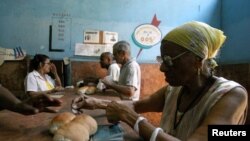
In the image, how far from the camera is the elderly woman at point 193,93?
1266mm

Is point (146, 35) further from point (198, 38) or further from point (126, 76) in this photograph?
point (198, 38)

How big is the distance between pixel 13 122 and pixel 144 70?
3.95 meters

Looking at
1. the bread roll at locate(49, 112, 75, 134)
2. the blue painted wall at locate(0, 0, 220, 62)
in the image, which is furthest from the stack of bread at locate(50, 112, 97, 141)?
the blue painted wall at locate(0, 0, 220, 62)

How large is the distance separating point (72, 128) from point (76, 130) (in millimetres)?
24

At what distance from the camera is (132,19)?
5730 mm

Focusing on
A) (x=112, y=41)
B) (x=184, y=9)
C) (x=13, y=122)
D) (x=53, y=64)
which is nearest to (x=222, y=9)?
(x=184, y=9)

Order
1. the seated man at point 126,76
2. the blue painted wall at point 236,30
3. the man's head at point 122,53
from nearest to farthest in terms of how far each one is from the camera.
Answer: the seated man at point 126,76
the man's head at point 122,53
the blue painted wall at point 236,30

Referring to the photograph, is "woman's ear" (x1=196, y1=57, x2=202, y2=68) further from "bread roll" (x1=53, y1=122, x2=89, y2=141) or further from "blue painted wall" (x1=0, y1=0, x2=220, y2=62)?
"blue painted wall" (x1=0, y1=0, x2=220, y2=62)

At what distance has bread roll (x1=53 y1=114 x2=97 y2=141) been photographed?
130 centimetres

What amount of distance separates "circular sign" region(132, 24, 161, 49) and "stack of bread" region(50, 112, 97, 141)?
14.1 ft

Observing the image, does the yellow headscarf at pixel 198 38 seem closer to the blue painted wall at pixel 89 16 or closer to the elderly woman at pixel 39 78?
the elderly woman at pixel 39 78

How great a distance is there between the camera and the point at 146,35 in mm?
5734

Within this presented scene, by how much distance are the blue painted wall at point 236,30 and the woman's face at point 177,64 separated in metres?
3.52

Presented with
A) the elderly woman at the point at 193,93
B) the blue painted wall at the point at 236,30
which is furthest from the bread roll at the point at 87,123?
Result: the blue painted wall at the point at 236,30
